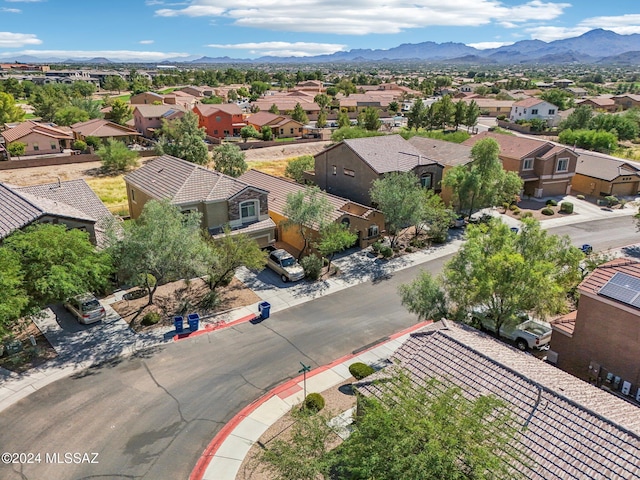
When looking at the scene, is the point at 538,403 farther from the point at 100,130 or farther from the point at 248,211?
the point at 100,130

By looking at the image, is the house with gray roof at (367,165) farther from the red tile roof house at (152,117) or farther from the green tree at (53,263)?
the red tile roof house at (152,117)

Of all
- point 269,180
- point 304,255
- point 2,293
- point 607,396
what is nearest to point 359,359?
point 607,396

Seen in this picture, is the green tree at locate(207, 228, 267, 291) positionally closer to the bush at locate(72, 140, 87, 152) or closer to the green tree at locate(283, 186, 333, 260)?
the green tree at locate(283, 186, 333, 260)

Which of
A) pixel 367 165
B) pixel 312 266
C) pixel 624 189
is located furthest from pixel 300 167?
pixel 624 189

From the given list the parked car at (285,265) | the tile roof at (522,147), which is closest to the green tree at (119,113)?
the tile roof at (522,147)

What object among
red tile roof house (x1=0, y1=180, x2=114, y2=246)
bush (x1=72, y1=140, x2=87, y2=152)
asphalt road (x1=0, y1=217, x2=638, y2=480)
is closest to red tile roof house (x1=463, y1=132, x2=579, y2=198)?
asphalt road (x1=0, y1=217, x2=638, y2=480)
